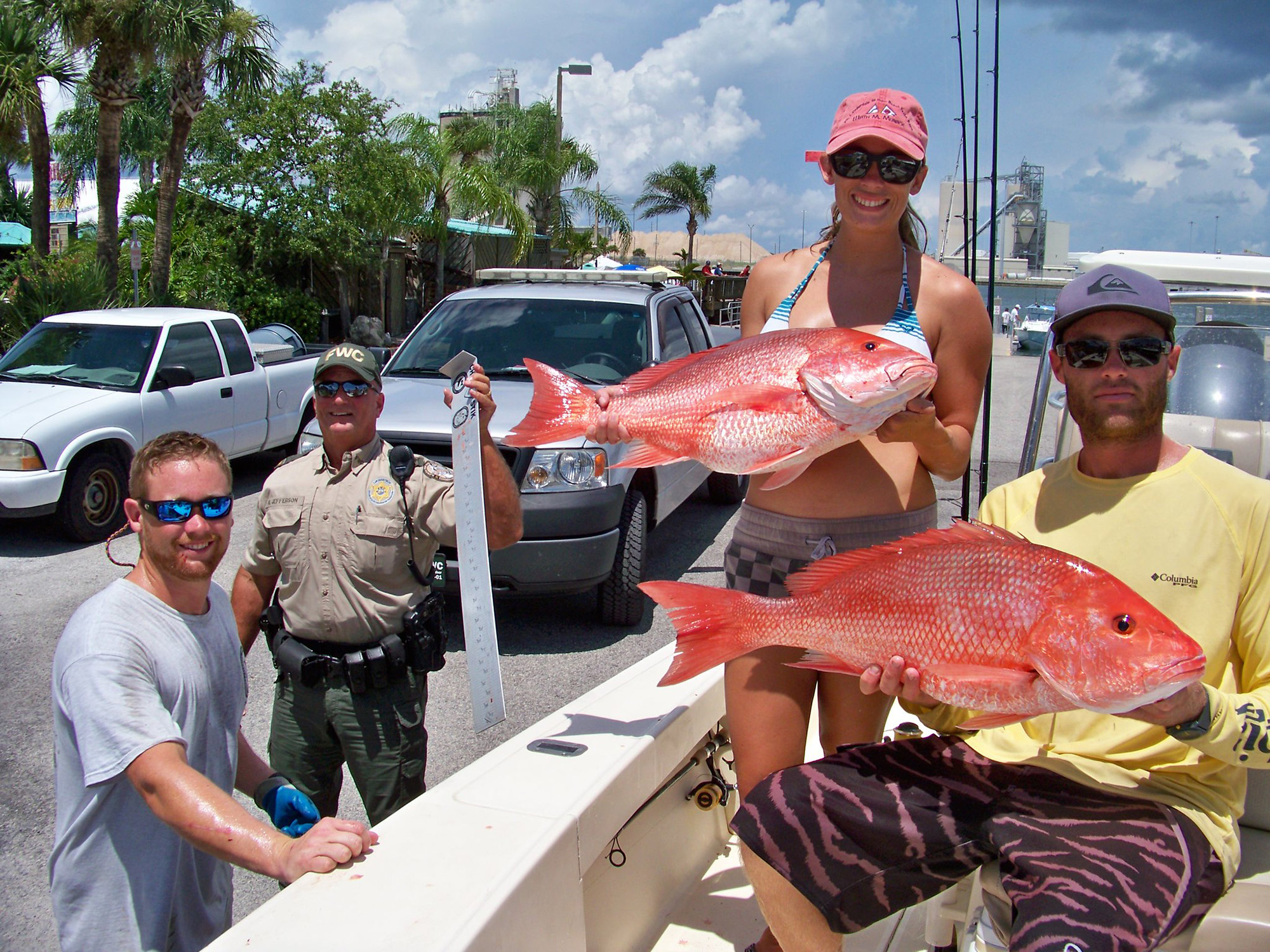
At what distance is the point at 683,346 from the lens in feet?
24.7

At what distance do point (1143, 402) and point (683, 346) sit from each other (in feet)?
18.1

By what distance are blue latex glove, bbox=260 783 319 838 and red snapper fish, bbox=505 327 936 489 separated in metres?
1.01

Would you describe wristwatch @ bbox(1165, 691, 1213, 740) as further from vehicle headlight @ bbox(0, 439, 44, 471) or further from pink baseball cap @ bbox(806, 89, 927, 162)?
vehicle headlight @ bbox(0, 439, 44, 471)

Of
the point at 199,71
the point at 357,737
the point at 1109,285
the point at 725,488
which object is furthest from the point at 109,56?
the point at 1109,285

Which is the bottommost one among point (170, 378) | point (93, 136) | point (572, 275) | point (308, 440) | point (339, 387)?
point (308, 440)

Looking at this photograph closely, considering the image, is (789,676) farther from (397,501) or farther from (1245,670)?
(397,501)

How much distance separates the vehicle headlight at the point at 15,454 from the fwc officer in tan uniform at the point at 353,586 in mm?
5762

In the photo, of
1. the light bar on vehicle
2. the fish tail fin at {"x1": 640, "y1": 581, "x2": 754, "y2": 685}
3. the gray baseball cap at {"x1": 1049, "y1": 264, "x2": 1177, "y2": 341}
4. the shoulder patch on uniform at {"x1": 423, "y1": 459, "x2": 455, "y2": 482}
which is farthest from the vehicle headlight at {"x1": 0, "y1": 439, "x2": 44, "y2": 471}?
the gray baseball cap at {"x1": 1049, "y1": 264, "x2": 1177, "y2": 341}

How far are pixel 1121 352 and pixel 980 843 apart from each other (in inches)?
44.3

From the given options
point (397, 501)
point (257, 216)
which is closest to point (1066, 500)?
point (397, 501)

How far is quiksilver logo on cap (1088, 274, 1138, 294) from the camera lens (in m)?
2.10

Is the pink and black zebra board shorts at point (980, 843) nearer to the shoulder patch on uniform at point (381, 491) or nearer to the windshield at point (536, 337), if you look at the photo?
the shoulder patch on uniform at point (381, 491)

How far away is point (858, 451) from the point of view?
7.72 ft

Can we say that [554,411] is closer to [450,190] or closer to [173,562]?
[173,562]
